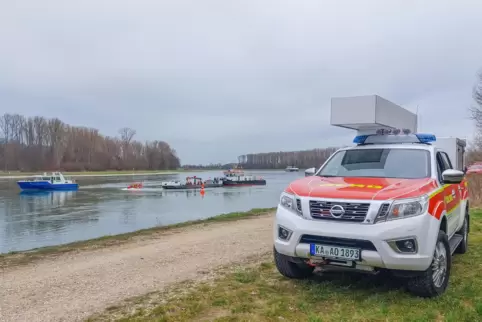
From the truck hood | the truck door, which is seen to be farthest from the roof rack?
the truck hood

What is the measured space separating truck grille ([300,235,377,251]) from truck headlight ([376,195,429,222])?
0.28m

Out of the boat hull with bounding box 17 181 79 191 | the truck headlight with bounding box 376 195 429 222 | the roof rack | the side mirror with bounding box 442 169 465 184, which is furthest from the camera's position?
the boat hull with bounding box 17 181 79 191

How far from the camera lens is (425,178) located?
4.88 metres

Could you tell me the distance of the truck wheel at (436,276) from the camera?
14.0 ft

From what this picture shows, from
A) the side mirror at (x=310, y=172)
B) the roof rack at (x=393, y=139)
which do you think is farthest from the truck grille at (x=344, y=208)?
the roof rack at (x=393, y=139)

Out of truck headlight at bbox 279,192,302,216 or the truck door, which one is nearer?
truck headlight at bbox 279,192,302,216

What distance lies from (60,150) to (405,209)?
381ft

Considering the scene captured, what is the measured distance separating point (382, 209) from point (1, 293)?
4859 millimetres

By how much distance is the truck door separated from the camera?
516cm

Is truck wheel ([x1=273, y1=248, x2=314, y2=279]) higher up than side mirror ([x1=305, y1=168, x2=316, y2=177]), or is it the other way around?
side mirror ([x1=305, y1=168, x2=316, y2=177])

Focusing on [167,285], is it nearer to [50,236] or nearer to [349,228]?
[349,228]

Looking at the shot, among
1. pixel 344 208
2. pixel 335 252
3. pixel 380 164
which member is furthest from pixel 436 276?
pixel 380 164

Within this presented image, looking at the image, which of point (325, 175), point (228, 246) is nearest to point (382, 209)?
point (325, 175)

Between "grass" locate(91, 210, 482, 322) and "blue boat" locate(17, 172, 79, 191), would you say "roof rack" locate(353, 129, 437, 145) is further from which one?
"blue boat" locate(17, 172, 79, 191)
